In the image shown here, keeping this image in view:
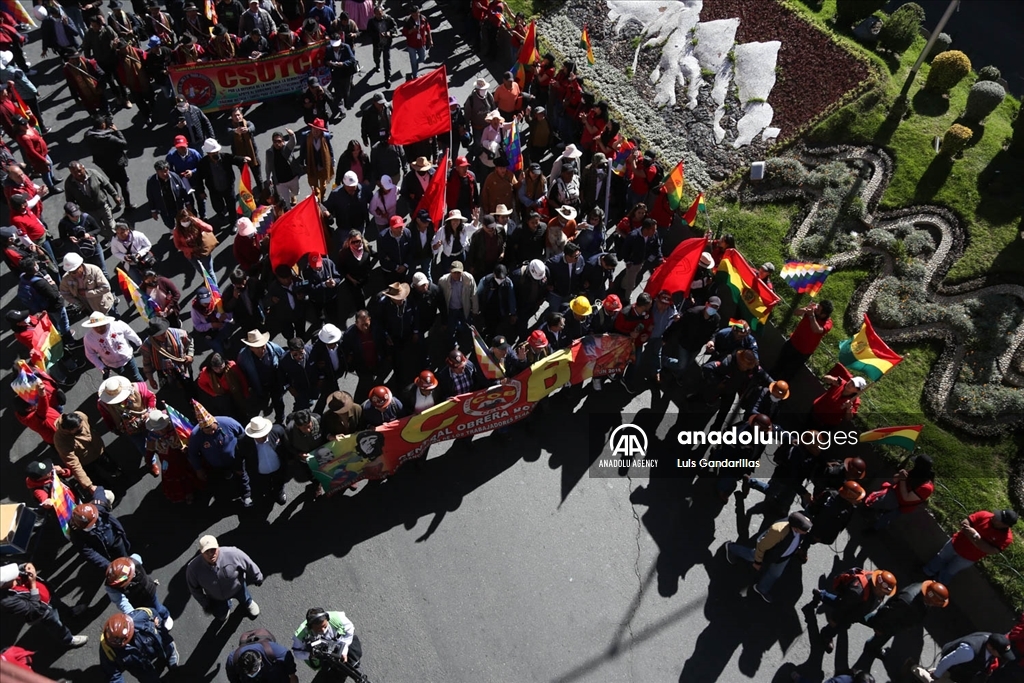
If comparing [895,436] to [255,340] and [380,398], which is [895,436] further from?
[255,340]

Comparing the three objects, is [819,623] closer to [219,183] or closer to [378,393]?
[378,393]

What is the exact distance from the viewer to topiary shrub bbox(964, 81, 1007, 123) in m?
14.7

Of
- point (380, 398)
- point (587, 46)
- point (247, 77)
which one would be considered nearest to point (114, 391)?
point (380, 398)

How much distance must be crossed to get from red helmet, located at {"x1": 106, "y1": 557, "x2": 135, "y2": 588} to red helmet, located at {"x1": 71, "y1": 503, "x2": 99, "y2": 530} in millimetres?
765

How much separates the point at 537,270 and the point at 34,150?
10010mm

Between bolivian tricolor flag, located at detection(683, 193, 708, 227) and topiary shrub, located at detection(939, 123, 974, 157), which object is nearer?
bolivian tricolor flag, located at detection(683, 193, 708, 227)

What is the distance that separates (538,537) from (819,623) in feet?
12.2

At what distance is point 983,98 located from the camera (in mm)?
14758

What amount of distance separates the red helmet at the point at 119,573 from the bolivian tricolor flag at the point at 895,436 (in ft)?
29.8

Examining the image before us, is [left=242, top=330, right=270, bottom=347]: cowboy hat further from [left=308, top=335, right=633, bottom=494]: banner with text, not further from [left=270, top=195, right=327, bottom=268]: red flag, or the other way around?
[left=308, top=335, right=633, bottom=494]: banner with text

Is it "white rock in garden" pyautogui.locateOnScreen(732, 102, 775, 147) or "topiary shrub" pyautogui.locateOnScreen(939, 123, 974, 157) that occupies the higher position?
"topiary shrub" pyautogui.locateOnScreen(939, 123, 974, 157)

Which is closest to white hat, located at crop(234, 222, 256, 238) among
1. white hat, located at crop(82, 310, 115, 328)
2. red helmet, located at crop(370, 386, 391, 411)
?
white hat, located at crop(82, 310, 115, 328)

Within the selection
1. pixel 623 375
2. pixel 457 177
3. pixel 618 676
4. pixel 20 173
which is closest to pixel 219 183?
pixel 20 173

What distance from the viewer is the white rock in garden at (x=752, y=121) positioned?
52.6ft
